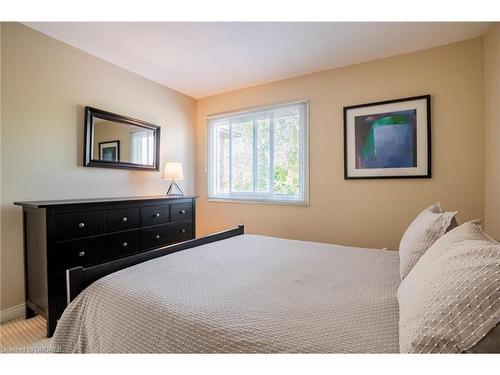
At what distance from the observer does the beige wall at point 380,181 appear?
229cm

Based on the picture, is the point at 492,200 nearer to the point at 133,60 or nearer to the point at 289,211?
the point at 289,211

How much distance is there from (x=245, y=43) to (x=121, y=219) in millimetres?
1944

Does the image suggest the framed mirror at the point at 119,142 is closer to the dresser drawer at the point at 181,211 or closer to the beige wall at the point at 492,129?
the dresser drawer at the point at 181,211

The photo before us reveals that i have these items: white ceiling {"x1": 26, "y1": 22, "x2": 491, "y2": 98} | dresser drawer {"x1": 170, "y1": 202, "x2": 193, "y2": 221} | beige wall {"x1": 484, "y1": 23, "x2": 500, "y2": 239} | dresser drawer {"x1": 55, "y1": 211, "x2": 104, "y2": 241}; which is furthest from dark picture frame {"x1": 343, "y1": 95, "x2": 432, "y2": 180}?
dresser drawer {"x1": 55, "y1": 211, "x2": 104, "y2": 241}

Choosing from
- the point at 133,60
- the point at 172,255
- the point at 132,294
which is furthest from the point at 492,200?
the point at 133,60

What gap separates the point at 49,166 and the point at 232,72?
2.04 m

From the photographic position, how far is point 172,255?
168 centimetres

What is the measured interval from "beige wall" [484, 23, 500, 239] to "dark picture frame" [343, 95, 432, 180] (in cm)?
41

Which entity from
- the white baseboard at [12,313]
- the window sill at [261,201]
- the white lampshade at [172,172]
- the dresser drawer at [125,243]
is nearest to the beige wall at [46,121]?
the white baseboard at [12,313]

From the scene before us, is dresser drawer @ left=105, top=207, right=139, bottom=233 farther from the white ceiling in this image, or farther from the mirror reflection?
the white ceiling

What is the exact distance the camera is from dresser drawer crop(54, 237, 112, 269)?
6.27 ft

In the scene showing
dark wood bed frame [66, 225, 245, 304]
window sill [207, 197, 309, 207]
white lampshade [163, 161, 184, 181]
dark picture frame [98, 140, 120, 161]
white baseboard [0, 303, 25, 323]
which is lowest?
white baseboard [0, 303, 25, 323]

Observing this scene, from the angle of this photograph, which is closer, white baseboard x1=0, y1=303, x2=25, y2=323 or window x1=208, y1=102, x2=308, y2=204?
white baseboard x1=0, y1=303, x2=25, y2=323

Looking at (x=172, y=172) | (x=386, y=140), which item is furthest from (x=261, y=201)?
(x=386, y=140)
